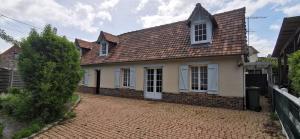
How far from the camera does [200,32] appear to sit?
434 inches

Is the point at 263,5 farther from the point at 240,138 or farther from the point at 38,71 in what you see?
the point at 38,71

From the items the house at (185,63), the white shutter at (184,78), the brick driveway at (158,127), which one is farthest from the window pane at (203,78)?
the brick driveway at (158,127)

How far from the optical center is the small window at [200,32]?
10867 mm

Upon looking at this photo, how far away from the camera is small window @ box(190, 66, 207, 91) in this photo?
1023 cm

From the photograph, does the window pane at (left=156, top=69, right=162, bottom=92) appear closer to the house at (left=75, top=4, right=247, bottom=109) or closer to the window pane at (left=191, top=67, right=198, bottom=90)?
the house at (left=75, top=4, right=247, bottom=109)

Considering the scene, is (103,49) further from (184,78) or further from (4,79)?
(184,78)

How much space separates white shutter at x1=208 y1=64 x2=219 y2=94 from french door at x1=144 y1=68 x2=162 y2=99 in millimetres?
3311

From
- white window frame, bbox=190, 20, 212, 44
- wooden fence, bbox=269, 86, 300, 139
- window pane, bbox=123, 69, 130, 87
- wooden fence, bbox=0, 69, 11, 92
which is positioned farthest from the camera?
window pane, bbox=123, 69, 130, 87

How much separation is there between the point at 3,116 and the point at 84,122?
349 cm

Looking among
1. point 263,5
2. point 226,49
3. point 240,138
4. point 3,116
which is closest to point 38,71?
point 3,116

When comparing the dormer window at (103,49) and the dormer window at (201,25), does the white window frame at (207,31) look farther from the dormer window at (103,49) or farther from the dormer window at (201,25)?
the dormer window at (103,49)

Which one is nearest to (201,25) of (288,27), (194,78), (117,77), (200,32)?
(200,32)

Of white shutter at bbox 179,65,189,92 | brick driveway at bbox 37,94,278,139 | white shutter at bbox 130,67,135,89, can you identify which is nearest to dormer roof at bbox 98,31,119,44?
white shutter at bbox 130,67,135,89

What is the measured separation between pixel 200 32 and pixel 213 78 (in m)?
2.98
